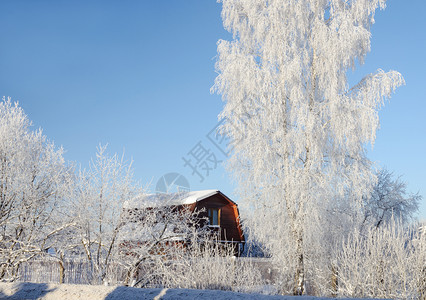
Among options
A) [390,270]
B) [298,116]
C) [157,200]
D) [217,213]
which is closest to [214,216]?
[217,213]

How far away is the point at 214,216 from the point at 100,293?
19334mm

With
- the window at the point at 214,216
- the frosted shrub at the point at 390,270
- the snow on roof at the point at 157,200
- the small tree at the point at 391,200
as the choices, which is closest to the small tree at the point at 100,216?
the snow on roof at the point at 157,200

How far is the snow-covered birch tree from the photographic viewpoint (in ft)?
41.1

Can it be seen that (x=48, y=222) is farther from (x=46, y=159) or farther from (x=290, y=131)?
(x=290, y=131)

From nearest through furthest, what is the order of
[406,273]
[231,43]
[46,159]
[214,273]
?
[406,273], [214,273], [231,43], [46,159]

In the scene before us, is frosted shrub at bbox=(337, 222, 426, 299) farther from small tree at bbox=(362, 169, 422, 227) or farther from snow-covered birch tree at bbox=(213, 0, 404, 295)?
small tree at bbox=(362, 169, 422, 227)

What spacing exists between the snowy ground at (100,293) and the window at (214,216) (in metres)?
18.4

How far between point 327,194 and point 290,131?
7.74 ft

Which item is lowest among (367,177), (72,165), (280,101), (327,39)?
(367,177)

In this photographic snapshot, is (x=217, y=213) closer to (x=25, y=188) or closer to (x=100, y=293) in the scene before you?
(x=25, y=188)

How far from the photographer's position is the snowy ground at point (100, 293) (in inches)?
228

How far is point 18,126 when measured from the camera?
16.0 m

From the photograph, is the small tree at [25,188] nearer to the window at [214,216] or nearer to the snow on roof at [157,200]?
the snow on roof at [157,200]

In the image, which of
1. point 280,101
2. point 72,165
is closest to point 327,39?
point 280,101
